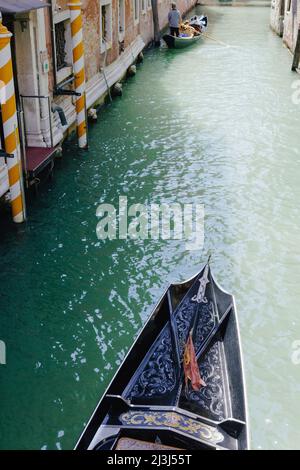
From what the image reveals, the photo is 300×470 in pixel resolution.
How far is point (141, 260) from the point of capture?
455 centimetres

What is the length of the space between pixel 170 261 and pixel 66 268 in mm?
795

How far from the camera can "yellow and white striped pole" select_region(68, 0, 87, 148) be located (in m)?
6.06

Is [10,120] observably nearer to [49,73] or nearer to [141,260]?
[141,260]

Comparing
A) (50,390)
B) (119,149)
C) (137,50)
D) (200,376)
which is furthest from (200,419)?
(137,50)

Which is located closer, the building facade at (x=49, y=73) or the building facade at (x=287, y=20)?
the building facade at (x=49, y=73)

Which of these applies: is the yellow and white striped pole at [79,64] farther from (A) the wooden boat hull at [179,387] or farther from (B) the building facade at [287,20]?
(B) the building facade at [287,20]

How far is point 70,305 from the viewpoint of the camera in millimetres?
3953

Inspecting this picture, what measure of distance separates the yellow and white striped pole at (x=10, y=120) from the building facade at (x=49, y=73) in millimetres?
17

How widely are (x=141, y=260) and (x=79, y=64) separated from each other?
2662mm

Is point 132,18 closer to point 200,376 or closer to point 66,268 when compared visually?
point 66,268

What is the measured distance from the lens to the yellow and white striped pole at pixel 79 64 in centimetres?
606

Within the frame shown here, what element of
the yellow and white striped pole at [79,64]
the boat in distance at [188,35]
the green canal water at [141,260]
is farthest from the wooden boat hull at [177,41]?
the yellow and white striped pole at [79,64]

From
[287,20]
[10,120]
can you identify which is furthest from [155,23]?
[10,120]

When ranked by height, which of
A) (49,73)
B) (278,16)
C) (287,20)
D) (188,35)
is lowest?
(188,35)
